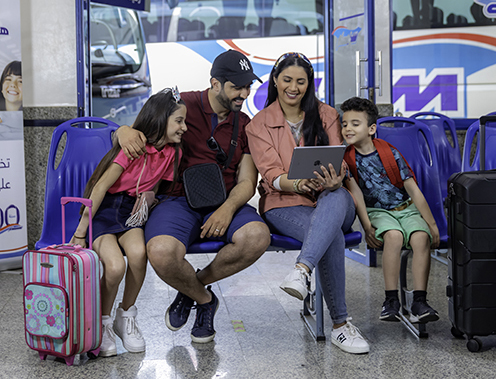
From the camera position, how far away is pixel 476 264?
1.99 meters

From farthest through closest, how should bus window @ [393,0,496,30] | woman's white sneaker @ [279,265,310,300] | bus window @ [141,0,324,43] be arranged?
1. bus window @ [141,0,324,43]
2. bus window @ [393,0,496,30]
3. woman's white sneaker @ [279,265,310,300]

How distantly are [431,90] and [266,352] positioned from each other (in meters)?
4.67

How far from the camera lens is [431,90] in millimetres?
6012

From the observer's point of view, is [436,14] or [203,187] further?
[436,14]

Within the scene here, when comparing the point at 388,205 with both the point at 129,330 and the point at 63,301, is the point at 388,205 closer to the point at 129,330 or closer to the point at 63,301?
the point at 129,330

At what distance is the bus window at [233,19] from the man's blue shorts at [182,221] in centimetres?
590

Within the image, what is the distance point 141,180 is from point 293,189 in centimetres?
60

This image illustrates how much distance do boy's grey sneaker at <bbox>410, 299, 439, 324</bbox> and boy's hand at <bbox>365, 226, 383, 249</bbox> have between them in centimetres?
26

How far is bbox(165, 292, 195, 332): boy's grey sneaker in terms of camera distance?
86.3 inches

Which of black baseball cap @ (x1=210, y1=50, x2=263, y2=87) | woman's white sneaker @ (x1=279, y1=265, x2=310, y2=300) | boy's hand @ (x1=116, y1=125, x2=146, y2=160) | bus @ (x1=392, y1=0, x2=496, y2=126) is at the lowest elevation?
woman's white sneaker @ (x1=279, y1=265, x2=310, y2=300)

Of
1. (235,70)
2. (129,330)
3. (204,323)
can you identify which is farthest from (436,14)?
(129,330)

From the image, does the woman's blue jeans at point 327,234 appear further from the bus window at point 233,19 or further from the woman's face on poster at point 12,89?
the bus window at point 233,19

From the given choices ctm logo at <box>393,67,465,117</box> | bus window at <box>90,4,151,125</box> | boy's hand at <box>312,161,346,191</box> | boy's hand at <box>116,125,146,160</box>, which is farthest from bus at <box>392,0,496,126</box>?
boy's hand at <box>116,125,146,160</box>

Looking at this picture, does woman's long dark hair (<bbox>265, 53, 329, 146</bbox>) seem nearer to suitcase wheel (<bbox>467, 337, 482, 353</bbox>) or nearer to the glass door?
suitcase wheel (<bbox>467, 337, 482, 353</bbox>)
